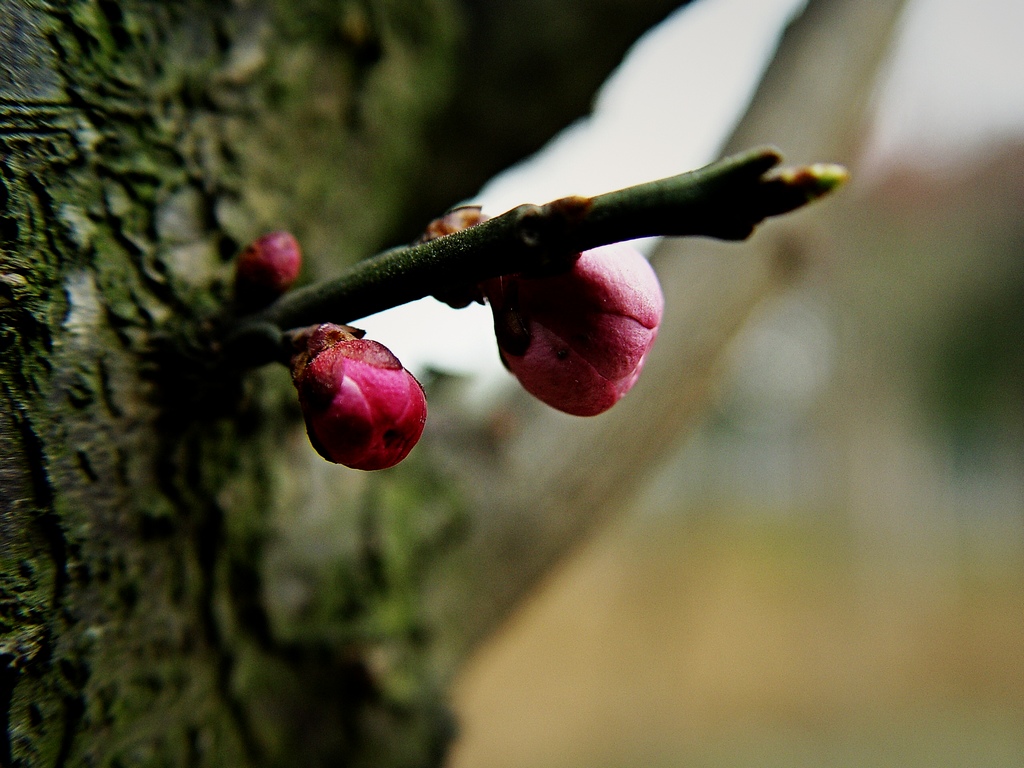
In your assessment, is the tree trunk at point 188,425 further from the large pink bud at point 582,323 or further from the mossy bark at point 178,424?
the large pink bud at point 582,323

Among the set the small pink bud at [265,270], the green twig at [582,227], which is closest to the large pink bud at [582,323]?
the green twig at [582,227]

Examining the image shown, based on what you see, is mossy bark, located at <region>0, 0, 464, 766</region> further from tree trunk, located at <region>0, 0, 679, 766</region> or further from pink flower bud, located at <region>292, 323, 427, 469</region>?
pink flower bud, located at <region>292, 323, 427, 469</region>

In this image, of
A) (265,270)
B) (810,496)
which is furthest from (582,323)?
(810,496)

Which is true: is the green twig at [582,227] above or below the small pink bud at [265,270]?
below

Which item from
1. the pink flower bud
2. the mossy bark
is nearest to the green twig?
the pink flower bud

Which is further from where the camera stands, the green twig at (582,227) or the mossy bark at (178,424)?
the mossy bark at (178,424)
